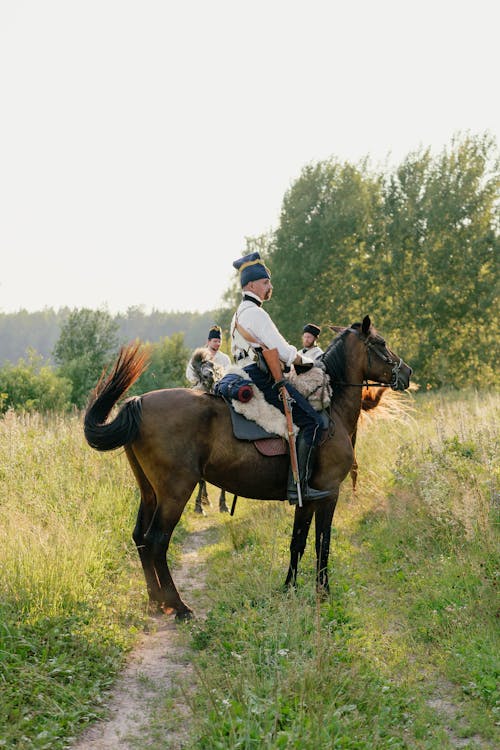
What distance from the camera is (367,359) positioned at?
6895mm

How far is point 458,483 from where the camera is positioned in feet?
24.4

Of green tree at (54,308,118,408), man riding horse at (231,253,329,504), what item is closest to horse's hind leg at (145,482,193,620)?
man riding horse at (231,253,329,504)

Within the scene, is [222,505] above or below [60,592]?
below

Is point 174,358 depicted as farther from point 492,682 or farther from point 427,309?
point 492,682

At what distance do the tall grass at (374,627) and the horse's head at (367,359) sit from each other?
Answer: 4.72ft

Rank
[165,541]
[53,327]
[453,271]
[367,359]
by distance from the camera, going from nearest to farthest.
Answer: [165,541], [367,359], [453,271], [53,327]

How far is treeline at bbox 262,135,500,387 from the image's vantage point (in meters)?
27.9

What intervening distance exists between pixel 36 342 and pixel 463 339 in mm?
116345

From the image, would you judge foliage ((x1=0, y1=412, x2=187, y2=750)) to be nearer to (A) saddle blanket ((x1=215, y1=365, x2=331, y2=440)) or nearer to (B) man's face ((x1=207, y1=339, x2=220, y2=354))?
(A) saddle blanket ((x1=215, y1=365, x2=331, y2=440))

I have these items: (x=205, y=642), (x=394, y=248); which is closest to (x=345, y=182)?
(x=394, y=248)

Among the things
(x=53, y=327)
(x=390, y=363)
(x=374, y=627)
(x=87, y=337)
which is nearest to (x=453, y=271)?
(x=87, y=337)

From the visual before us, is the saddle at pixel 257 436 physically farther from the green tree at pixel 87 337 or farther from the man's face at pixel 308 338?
the green tree at pixel 87 337

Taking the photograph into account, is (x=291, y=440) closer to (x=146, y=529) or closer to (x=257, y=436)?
(x=257, y=436)

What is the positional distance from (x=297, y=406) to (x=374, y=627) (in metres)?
2.06
